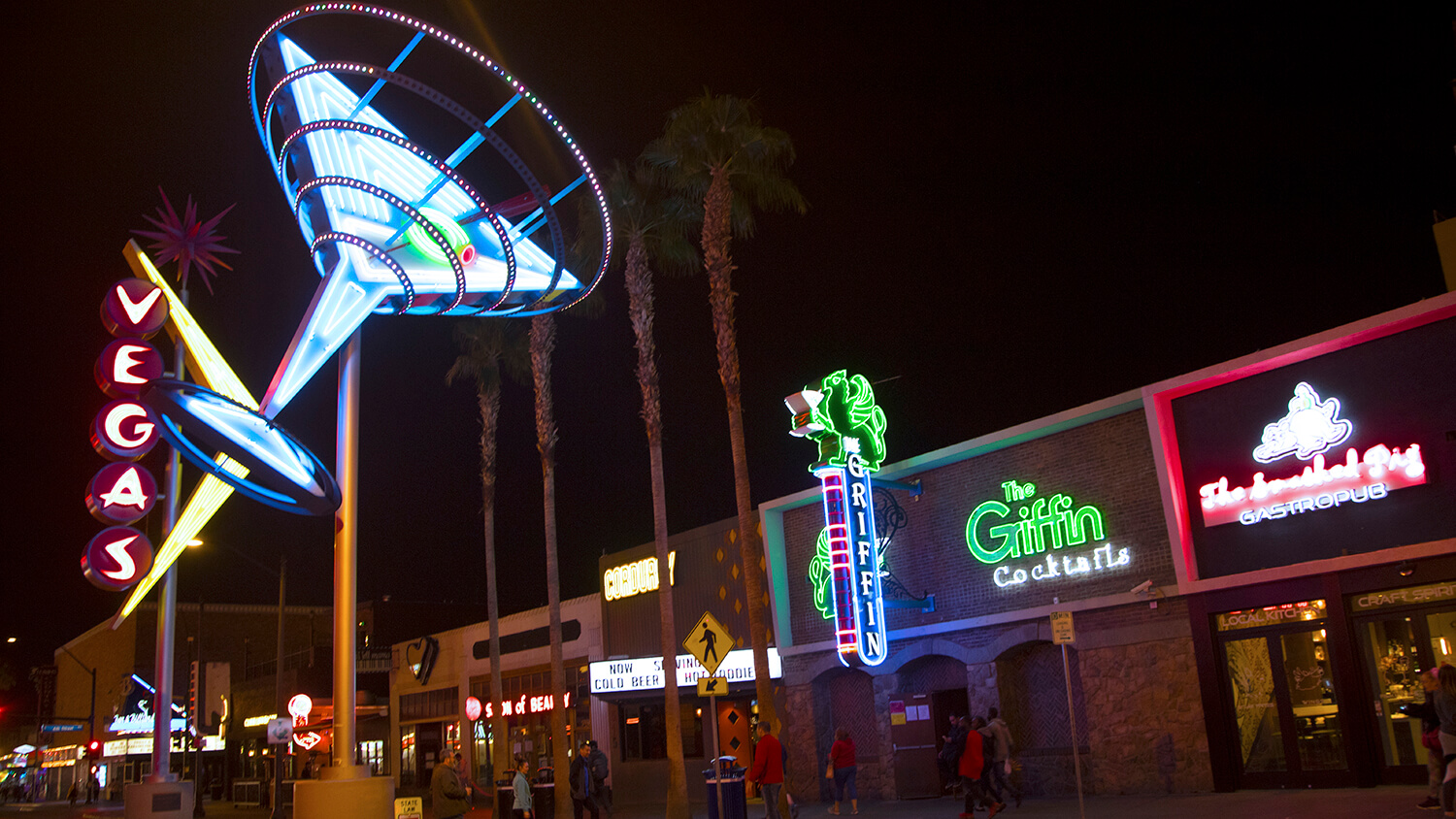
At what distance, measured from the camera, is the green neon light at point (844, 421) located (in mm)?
22906

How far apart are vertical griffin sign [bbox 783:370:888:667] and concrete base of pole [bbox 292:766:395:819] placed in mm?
11797

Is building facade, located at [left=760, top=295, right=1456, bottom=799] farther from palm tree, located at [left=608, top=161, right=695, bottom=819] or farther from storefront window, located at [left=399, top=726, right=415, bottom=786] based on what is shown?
storefront window, located at [left=399, top=726, right=415, bottom=786]

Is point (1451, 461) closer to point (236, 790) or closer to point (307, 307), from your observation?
point (307, 307)

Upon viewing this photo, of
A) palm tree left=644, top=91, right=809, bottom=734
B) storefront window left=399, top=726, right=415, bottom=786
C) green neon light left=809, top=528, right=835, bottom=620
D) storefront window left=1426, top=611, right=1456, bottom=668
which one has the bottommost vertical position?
storefront window left=399, top=726, right=415, bottom=786

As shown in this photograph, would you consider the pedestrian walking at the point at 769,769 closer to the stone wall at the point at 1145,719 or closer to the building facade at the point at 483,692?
the stone wall at the point at 1145,719

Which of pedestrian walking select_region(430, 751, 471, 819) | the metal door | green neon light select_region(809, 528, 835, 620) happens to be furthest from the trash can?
green neon light select_region(809, 528, 835, 620)

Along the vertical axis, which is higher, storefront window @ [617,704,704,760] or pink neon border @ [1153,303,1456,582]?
pink neon border @ [1153,303,1456,582]

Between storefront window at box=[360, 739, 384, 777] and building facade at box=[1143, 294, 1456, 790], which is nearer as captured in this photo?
building facade at box=[1143, 294, 1456, 790]

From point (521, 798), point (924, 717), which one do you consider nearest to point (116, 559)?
point (521, 798)

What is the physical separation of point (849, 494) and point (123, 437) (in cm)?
1313

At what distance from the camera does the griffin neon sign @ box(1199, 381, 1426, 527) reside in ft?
53.8

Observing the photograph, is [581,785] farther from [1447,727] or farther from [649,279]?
[1447,727]

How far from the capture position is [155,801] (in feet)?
57.0

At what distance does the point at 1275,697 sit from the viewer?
58.0 feet
